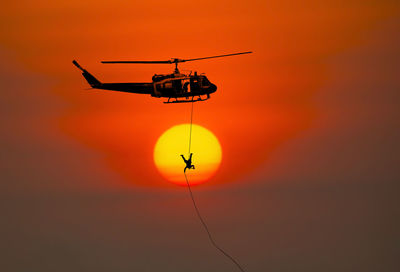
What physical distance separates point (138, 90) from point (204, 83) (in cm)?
410

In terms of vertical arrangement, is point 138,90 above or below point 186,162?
above

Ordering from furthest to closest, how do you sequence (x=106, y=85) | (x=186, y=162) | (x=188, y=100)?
(x=106, y=85) → (x=188, y=100) → (x=186, y=162)

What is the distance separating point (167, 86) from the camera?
37.8 metres

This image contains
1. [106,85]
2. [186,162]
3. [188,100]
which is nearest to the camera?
[186,162]

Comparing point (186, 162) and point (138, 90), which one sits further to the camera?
point (138, 90)

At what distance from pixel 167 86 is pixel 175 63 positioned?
1806mm

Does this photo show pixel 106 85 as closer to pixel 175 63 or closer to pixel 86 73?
pixel 86 73

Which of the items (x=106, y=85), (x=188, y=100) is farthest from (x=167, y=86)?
(x=106, y=85)

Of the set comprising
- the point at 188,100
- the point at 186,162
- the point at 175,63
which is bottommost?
the point at 186,162

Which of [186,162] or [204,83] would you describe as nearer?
[186,162]

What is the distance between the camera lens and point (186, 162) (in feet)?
112

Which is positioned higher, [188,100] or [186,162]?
[188,100]

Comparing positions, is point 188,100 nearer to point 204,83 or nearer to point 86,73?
point 204,83

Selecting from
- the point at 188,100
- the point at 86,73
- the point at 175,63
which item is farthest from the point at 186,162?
the point at 86,73
